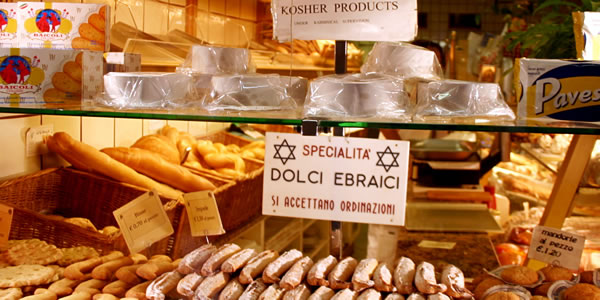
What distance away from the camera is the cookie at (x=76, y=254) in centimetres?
154

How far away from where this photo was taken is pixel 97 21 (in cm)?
149

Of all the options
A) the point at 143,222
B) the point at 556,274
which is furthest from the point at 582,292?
the point at 143,222

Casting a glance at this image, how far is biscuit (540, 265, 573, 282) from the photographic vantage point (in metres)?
1.33

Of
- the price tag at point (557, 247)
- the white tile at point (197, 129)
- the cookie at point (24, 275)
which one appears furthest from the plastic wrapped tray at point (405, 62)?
the white tile at point (197, 129)

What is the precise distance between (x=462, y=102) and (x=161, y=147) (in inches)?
A: 55.5

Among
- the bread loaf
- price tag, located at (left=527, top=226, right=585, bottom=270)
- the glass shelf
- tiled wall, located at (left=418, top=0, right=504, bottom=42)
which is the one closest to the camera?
the glass shelf

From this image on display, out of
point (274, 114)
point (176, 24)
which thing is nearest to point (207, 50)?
point (274, 114)

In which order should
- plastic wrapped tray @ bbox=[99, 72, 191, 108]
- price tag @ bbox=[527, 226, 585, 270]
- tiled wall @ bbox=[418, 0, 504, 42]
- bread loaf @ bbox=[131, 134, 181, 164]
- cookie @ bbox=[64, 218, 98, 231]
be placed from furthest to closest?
tiled wall @ bbox=[418, 0, 504, 42] < bread loaf @ bbox=[131, 134, 181, 164] < cookie @ bbox=[64, 218, 98, 231] < price tag @ bbox=[527, 226, 585, 270] < plastic wrapped tray @ bbox=[99, 72, 191, 108]

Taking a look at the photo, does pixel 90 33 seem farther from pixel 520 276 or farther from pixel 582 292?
pixel 582 292

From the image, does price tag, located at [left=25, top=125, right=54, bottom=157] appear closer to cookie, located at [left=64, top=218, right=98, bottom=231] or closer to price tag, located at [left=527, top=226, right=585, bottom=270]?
cookie, located at [left=64, top=218, right=98, bottom=231]

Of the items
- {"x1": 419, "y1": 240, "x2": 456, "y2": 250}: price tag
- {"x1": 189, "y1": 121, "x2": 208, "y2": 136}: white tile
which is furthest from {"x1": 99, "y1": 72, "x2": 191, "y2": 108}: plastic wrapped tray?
{"x1": 189, "y1": 121, "x2": 208, "y2": 136}: white tile

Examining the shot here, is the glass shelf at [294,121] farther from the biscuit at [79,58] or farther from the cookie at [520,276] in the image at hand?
the cookie at [520,276]

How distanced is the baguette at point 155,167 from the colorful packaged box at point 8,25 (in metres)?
0.65

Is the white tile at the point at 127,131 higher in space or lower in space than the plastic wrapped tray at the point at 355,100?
lower
